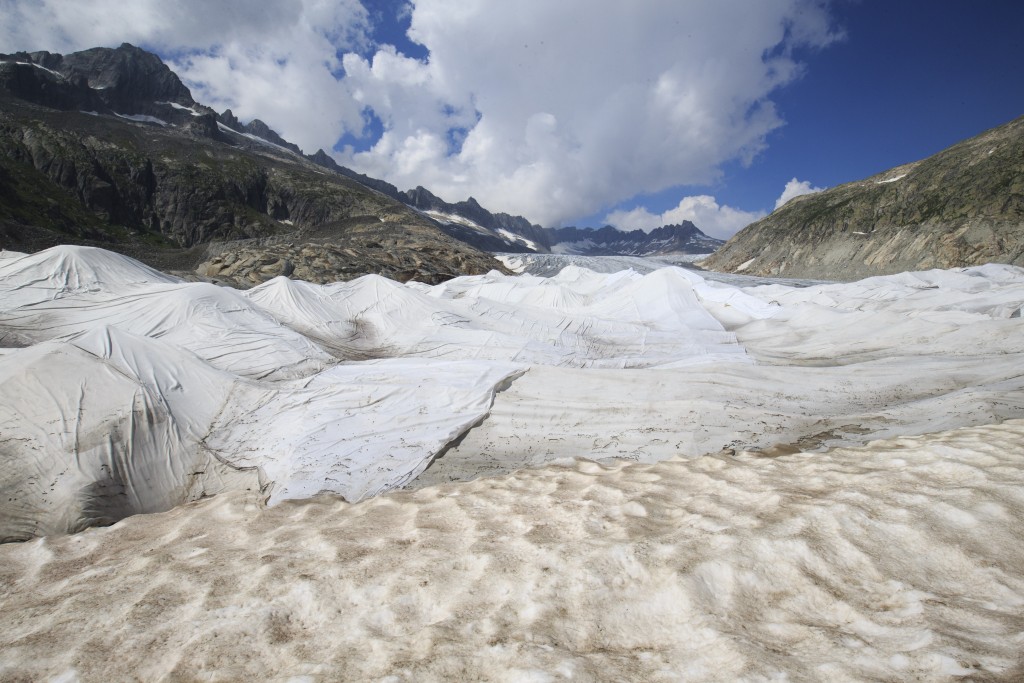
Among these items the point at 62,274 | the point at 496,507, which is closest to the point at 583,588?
the point at 496,507

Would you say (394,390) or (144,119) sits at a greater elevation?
(144,119)

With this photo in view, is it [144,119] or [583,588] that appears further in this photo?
[144,119]

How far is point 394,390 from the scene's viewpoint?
26.9 ft

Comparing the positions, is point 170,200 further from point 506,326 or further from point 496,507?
point 496,507

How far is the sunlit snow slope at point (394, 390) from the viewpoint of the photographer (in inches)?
230

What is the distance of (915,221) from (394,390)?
2785 inches

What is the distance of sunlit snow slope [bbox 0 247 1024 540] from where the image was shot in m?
5.85

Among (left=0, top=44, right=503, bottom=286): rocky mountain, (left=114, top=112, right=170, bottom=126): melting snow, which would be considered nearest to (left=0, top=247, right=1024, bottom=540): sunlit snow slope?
(left=0, top=44, right=503, bottom=286): rocky mountain

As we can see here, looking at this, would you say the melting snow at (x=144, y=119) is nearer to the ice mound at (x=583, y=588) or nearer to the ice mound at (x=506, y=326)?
the ice mound at (x=506, y=326)

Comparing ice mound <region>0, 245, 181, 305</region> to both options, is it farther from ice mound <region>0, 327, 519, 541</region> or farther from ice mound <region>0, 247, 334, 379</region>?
ice mound <region>0, 327, 519, 541</region>

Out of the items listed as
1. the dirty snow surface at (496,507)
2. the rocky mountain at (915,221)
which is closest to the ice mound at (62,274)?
the dirty snow surface at (496,507)

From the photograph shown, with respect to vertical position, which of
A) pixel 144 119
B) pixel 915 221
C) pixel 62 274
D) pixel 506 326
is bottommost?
pixel 506 326

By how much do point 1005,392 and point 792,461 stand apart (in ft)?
14.7

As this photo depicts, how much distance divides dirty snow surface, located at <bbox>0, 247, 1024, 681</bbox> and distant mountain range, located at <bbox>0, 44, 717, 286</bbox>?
23854 millimetres
